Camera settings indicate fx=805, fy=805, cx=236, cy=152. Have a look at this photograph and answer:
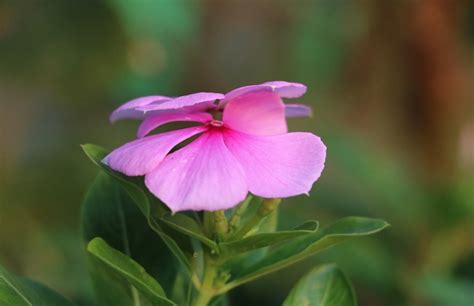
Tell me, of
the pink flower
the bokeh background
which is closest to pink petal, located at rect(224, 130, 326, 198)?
the pink flower

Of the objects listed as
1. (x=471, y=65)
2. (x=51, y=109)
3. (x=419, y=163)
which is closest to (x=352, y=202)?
(x=419, y=163)

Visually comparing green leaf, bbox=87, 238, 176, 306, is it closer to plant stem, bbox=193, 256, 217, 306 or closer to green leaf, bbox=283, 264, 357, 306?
plant stem, bbox=193, 256, 217, 306

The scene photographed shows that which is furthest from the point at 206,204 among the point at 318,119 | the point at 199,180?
the point at 318,119

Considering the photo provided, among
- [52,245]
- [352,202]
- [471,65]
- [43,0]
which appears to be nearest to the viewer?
[52,245]

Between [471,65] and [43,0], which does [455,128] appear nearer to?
[471,65]

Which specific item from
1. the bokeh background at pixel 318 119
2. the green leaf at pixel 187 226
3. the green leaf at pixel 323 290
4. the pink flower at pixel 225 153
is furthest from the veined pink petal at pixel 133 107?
the bokeh background at pixel 318 119

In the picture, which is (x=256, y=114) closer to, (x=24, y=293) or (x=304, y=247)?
(x=304, y=247)

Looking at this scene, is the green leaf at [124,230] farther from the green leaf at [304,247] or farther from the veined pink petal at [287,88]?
the veined pink petal at [287,88]
